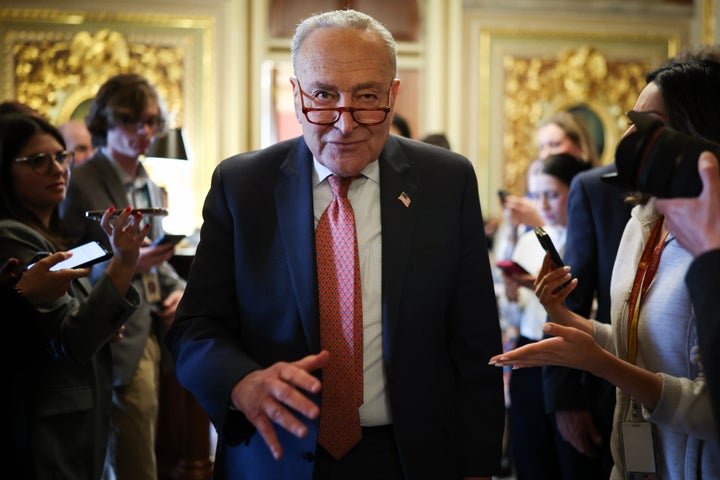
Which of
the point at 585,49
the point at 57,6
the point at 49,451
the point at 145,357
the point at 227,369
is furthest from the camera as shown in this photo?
the point at 585,49

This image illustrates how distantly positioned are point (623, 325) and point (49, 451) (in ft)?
4.82

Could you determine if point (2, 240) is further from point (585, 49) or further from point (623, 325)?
point (585, 49)

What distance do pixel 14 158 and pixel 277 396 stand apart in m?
1.29

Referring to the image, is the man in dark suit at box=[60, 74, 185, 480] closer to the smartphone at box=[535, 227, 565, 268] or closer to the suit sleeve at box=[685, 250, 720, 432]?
the smartphone at box=[535, 227, 565, 268]

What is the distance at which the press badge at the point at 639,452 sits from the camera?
68.9 inches

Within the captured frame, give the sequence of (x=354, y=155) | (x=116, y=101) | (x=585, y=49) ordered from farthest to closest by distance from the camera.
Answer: (x=585, y=49), (x=116, y=101), (x=354, y=155)

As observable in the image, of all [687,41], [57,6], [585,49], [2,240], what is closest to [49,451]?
[2,240]

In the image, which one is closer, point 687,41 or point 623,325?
point 623,325

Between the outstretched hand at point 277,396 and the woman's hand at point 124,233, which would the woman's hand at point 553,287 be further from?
the woman's hand at point 124,233

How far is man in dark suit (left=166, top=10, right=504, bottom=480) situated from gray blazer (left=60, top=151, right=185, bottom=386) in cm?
105

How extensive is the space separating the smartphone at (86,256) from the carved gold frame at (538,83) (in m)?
4.94

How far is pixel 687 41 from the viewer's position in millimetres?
6984

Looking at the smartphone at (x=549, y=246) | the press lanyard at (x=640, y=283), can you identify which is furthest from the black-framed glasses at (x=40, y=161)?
the press lanyard at (x=640, y=283)

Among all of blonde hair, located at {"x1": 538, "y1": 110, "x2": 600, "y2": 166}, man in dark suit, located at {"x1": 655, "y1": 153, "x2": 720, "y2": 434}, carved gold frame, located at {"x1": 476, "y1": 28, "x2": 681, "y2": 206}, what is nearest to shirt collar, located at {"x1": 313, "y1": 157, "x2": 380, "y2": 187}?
man in dark suit, located at {"x1": 655, "y1": 153, "x2": 720, "y2": 434}
